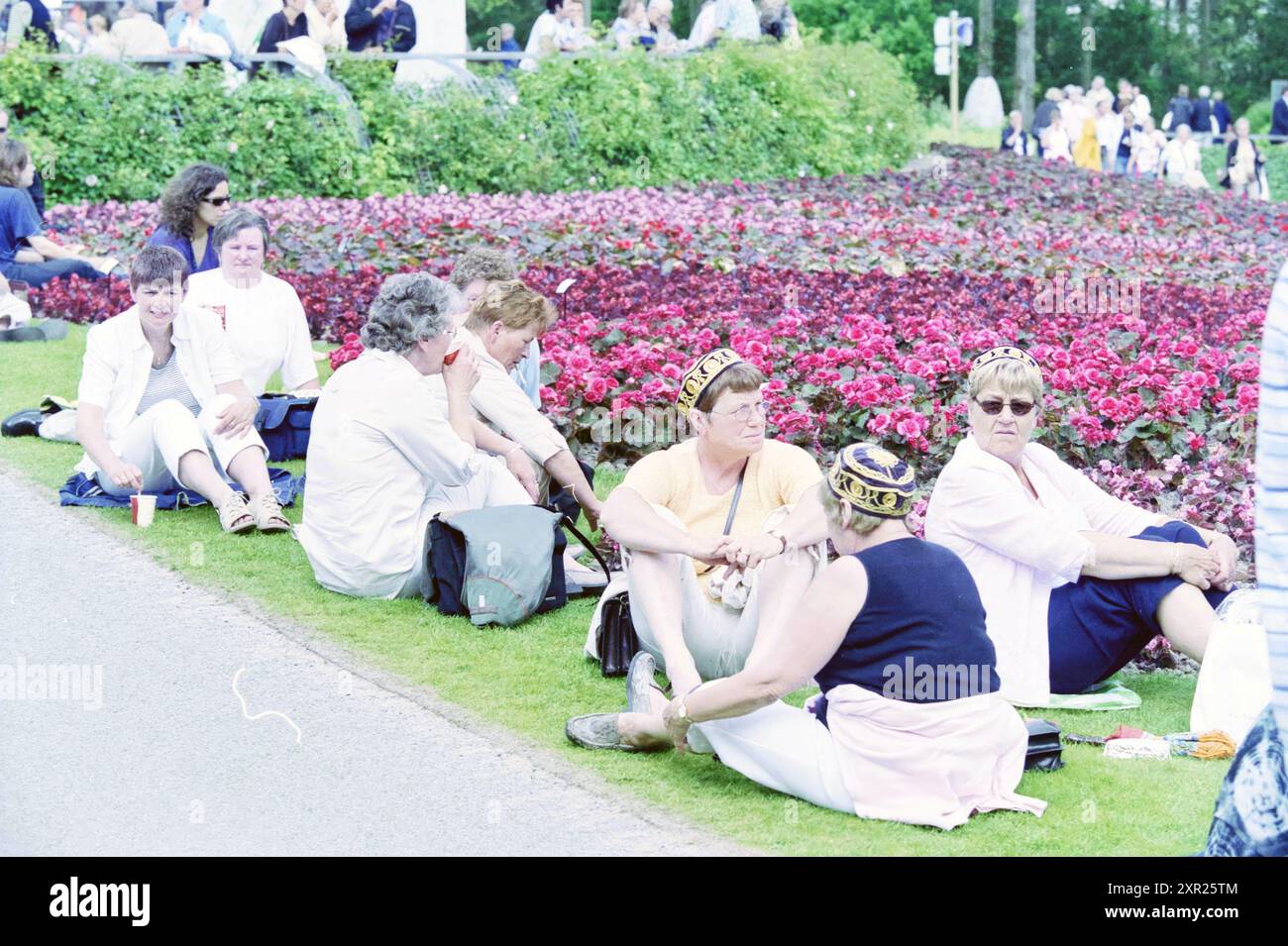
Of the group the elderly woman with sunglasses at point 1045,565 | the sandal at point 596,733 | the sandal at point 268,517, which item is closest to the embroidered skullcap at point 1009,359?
the elderly woman with sunglasses at point 1045,565

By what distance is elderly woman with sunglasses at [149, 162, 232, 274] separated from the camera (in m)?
8.88

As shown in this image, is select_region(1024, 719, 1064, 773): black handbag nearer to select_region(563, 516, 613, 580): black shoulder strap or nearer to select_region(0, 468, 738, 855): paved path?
select_region(0, 468, 738, 855): paved path

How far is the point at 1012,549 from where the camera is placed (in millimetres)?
5566

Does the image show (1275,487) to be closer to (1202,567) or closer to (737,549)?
(737,549)

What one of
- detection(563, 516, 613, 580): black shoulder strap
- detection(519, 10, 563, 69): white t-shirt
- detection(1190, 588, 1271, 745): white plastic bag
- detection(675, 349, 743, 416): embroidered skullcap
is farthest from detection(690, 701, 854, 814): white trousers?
detection(519, 10, 563, 69): white t-shirt

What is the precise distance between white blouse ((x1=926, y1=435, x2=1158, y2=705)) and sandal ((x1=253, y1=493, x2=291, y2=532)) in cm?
292

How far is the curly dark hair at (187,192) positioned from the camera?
8859mm

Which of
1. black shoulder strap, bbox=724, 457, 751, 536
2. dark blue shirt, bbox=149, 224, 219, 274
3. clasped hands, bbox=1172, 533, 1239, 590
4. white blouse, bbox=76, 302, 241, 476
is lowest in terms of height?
clasped hands, bbox=1172, 533, 1239, 590

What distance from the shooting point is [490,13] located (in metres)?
44.6

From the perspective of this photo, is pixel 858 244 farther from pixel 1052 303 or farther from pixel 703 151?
pixel 703 151

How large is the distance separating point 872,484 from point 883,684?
0.50m

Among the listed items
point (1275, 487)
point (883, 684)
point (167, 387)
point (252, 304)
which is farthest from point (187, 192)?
point (1275, 487)

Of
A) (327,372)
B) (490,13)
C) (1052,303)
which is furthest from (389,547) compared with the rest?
(490,13)

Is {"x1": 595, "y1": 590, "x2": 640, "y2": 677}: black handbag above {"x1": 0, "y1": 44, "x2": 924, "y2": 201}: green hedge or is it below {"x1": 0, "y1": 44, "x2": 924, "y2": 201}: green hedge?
below
